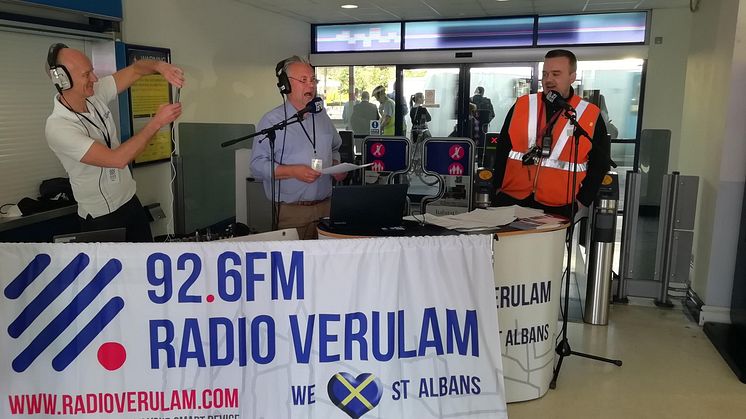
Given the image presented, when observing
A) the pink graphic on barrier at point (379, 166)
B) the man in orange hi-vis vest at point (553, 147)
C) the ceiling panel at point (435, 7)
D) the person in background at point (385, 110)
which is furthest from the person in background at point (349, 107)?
the man in orange hi-vis vest at point (553, 147)

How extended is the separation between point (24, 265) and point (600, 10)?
7.88 m

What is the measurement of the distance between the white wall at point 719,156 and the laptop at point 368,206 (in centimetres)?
260

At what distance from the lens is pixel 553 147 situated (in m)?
3.27

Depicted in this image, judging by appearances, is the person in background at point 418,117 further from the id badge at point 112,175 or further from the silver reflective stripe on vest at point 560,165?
the id badge at point 112,175

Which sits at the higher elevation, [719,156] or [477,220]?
[719,156]

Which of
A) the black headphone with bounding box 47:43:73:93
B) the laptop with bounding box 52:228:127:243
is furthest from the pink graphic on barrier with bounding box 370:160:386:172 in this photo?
the laptop with bounding box 52:228:127:243

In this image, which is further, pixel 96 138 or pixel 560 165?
pixel 560 165

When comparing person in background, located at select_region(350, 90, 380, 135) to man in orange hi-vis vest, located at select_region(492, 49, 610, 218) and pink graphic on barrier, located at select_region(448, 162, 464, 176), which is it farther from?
man in orange hi-vis vest, located at select_region(492, 49, 610, 218)

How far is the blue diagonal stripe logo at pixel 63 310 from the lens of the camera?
1.94 meters

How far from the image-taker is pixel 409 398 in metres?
2.11

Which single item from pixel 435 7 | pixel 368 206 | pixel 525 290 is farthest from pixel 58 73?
pixel 435 7

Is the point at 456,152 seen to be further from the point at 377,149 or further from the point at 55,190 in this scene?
the point at 55,190

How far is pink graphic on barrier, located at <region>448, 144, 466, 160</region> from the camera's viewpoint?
17.8ft

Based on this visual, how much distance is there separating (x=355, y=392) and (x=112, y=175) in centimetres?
176
